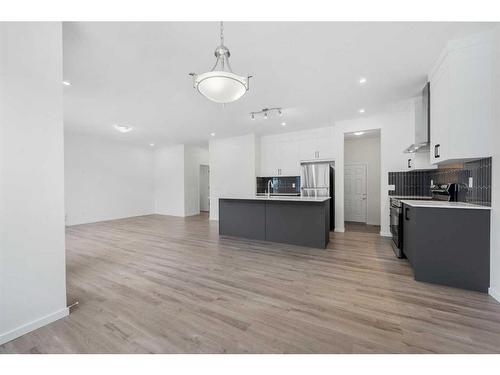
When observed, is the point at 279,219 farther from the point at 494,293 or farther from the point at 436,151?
the point at 494,293

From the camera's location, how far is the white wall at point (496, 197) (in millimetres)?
2084

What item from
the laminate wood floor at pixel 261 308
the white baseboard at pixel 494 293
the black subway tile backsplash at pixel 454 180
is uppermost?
the black subway tile backsplash at pixel 454 180

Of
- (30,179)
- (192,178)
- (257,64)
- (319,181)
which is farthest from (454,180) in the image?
(192,178)

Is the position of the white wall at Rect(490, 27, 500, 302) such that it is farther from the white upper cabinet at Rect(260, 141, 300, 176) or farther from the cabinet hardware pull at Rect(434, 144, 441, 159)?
the white upper cabinet at Rect(260, 141, 300, 176)

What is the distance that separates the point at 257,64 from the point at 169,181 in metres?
6.94

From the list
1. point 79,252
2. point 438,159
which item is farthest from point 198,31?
point 79,252

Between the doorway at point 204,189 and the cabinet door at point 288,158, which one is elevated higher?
the cabinet door at point 288,158

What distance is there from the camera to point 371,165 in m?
6.40

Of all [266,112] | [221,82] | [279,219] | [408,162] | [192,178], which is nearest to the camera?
[221,82]

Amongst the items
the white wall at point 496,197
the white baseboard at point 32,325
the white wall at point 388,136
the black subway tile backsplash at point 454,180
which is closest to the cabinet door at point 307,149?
the white wall at point 388,136

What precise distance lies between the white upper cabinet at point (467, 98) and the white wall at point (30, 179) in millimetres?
4050

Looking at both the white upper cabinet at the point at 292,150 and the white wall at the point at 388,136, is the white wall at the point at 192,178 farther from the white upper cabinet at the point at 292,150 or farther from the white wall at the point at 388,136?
the white wall at the point at 388,136

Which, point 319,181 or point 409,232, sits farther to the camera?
point 319,181

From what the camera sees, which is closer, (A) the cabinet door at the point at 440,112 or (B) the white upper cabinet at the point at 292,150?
(A) the cabinet door at the point at 440,112
